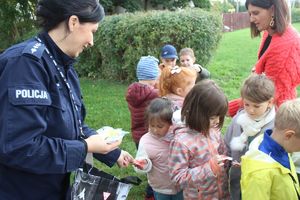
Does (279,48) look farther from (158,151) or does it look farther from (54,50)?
(54,50)

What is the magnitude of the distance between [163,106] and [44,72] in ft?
4.80

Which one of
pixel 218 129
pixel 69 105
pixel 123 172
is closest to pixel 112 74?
pixel 123 172

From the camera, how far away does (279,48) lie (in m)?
Result: 3.16

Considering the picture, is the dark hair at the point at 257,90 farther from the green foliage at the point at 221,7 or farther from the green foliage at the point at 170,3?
the green foliage at the point at 170,3

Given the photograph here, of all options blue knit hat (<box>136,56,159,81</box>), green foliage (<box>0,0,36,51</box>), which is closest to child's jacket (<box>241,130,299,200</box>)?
blue knit hat (<box>136,56,159,81</box>)

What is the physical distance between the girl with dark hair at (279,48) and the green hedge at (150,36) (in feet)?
19.7

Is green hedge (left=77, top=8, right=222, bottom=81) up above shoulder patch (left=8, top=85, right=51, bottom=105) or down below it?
below

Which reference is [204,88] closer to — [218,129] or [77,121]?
[218,129]

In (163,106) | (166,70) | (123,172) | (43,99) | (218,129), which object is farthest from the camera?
(123,172)

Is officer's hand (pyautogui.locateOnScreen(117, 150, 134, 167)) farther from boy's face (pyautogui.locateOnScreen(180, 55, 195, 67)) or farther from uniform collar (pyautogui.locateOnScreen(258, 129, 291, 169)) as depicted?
boy's face (pyautogui.locateOnScreen(180, 55, 195, 67))

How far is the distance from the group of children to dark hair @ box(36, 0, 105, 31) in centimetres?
97

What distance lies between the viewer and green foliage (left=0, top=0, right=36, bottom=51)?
48.5 feet

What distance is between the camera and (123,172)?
4.86 meters

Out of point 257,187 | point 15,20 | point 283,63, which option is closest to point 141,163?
point 257,187
